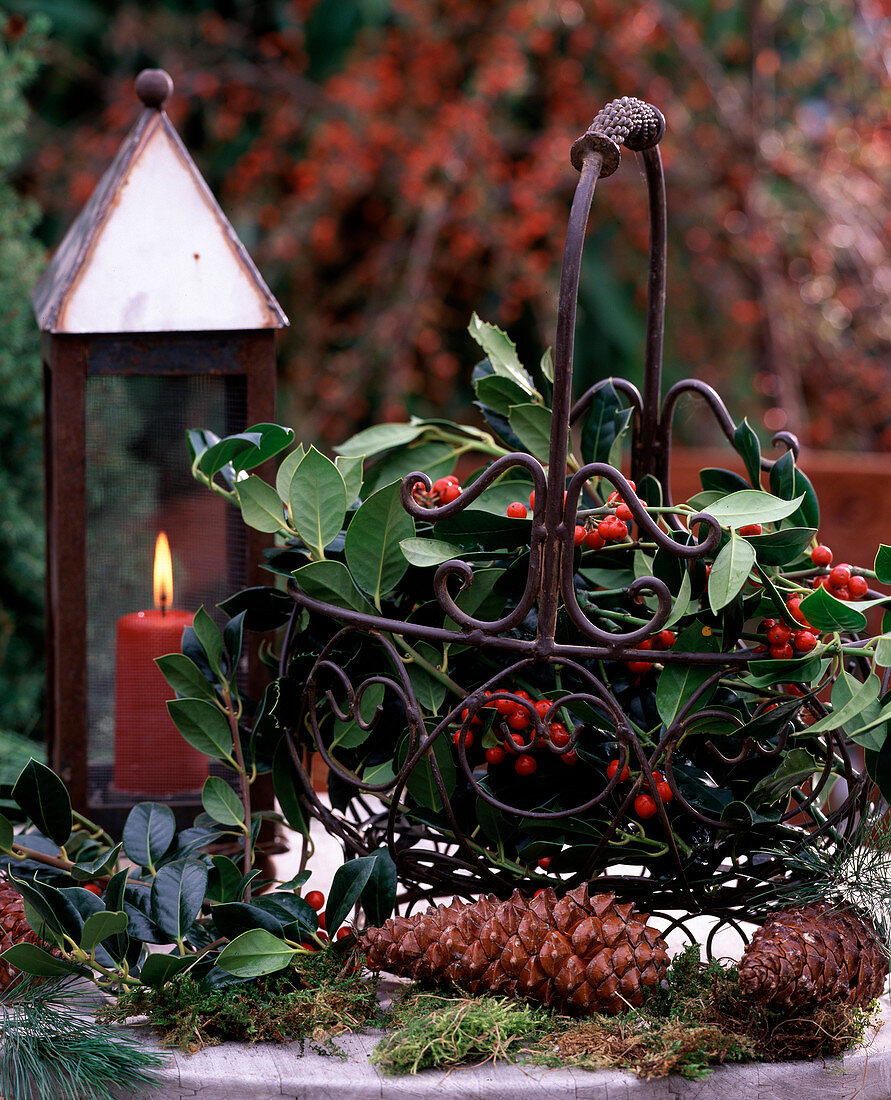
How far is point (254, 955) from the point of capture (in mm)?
563

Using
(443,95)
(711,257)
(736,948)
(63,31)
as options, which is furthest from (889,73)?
(736,948)

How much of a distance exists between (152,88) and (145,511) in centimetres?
31

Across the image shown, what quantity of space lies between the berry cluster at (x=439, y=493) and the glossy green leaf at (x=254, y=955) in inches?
10.3

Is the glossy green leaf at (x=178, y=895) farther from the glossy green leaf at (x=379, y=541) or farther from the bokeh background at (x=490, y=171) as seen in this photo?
the bokeh background at (x=490, y=171)

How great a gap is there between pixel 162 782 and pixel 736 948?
424mm

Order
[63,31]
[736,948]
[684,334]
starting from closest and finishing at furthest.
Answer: [736,948], [63,31], [684,334]

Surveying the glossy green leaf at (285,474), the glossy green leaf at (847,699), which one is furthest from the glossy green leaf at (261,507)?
the glossy green leaf at (847,699)

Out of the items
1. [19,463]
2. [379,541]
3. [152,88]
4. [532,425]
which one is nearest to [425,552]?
[379,541]

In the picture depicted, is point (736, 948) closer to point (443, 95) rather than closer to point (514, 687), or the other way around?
point (514, 687)

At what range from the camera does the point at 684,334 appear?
2443 mm

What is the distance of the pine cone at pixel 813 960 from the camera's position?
1.70 ft

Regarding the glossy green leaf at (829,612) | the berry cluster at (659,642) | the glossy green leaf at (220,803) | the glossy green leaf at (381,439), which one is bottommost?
the glossy green leaf at (220,803)

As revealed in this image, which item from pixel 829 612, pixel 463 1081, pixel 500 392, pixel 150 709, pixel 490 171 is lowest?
pixel 463 1081

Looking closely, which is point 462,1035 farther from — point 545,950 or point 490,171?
point 490,171
